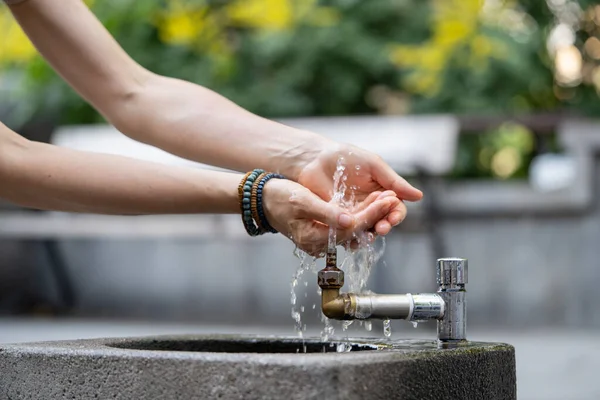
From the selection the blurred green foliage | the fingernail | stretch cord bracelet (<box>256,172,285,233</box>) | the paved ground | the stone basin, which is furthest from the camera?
the blurred green foliage

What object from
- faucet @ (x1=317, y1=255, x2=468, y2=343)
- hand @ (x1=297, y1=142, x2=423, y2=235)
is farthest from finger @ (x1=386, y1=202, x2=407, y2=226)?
faucet @ (x1=317, y1=255, x2=468, y2=343)

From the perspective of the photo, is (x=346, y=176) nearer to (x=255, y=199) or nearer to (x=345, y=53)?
(x=255, y=199)

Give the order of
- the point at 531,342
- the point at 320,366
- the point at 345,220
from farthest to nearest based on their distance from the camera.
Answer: the point at 531,342, the point at 345,220, the point at 320,366

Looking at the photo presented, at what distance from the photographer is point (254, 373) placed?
1384 mm

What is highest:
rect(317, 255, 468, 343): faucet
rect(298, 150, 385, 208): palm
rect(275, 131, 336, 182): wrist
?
rect(275, 131, 336, 182): wrist

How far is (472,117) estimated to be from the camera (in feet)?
25.8

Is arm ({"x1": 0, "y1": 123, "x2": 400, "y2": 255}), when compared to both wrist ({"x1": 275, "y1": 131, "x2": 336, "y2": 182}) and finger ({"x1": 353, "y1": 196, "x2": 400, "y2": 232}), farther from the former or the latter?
wrist ({"x1": 275, "y1": 131, "x2": 336, "y2": 182})

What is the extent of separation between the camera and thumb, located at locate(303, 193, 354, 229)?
166cm

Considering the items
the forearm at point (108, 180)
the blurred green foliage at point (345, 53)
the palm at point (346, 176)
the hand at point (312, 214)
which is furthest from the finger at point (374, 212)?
the blurred green foliage at point (345, 53)

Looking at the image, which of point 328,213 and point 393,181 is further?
point 393,181

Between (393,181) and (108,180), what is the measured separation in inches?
20.7

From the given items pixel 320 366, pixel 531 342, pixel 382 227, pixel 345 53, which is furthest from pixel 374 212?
pixel 345 53

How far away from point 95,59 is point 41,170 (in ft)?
1.11

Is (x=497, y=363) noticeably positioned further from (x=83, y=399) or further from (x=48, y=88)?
(x=48, y=88)
